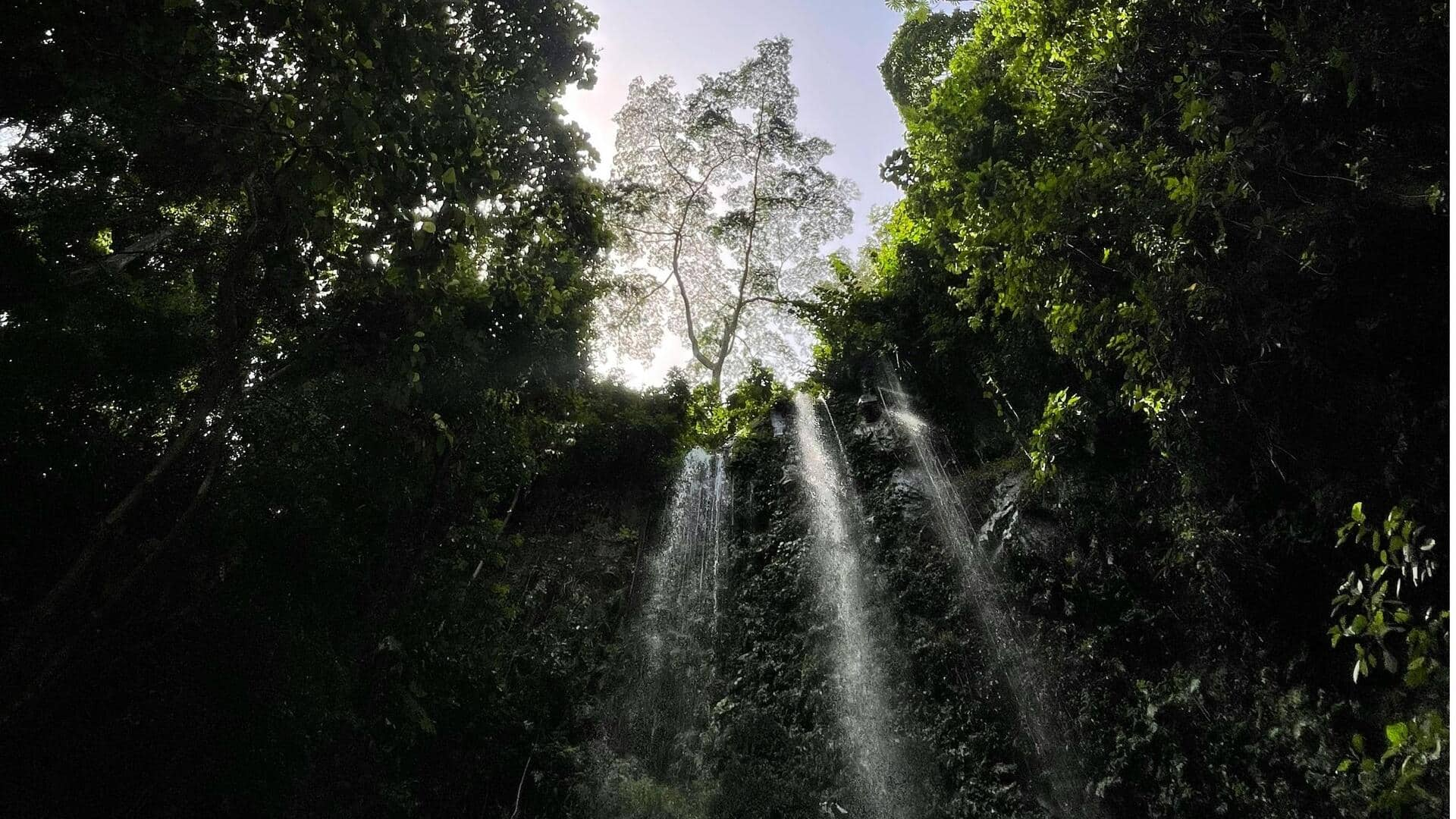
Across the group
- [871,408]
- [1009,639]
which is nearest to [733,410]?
[871,408]

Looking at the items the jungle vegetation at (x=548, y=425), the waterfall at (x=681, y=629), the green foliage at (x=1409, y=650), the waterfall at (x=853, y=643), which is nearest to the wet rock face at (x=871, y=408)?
the waterfall at (x=853, y=643)

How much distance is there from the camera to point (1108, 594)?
228 inches

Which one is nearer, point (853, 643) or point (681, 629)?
point (853, 643)

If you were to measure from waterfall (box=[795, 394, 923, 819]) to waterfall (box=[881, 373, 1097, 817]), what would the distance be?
107 cm

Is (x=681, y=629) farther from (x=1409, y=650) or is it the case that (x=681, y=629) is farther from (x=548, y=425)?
(x=1409, y=650)

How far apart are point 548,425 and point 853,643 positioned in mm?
4677

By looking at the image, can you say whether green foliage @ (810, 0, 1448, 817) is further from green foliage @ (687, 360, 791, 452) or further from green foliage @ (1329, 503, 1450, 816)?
green foliage @ (687, 360, 791, 452)

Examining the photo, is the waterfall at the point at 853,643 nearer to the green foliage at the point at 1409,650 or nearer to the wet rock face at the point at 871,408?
the wet rock face at the point at 871,408

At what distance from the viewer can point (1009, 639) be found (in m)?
6.37

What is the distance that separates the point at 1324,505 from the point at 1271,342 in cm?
104

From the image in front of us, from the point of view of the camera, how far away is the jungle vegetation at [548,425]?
3.34 metres

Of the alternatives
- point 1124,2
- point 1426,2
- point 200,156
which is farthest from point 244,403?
point 1426,2

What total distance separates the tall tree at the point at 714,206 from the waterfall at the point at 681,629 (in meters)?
6.03

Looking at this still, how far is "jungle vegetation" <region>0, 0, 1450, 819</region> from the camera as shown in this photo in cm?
334
